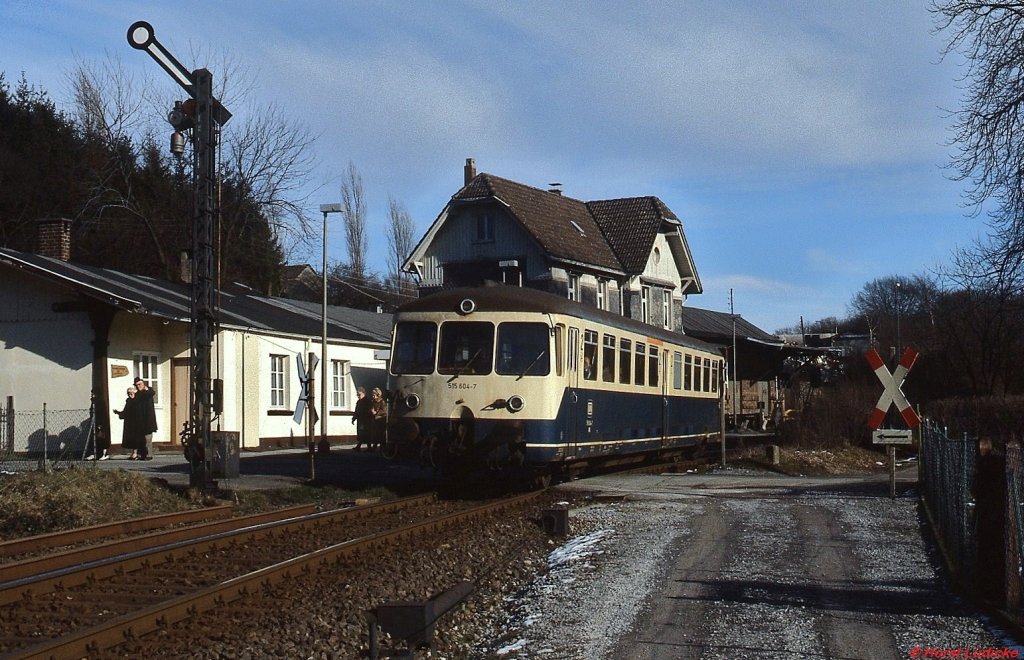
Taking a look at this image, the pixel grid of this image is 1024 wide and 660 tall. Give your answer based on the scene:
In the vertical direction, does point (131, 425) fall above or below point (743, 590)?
above

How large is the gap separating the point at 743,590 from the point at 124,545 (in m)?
6.09

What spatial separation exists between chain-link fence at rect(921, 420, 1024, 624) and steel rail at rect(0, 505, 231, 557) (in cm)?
856

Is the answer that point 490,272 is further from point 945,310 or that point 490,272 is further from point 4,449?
point 4,449

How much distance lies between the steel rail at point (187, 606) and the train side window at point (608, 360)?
21.5ft

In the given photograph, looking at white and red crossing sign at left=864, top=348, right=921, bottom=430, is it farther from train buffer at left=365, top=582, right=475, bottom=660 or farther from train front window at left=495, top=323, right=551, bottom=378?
train buffer at left=365, top=582, right=475, bottom=660

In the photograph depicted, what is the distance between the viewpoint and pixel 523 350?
16141 mm

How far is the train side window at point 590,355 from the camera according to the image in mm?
17109

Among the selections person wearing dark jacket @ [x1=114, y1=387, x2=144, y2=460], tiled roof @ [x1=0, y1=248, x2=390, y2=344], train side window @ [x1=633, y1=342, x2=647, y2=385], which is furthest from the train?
tiled roof @ [x1=0, y1=248, x2=390, y2=344]

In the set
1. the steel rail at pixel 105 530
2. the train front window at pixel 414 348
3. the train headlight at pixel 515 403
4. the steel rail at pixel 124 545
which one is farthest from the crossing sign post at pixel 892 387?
the steel rail at pixel 105 530

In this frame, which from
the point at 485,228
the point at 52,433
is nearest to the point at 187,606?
the point at 52,433

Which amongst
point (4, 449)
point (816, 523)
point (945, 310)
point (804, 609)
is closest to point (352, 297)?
point (945, 310)

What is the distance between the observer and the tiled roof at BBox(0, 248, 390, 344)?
2345 cm

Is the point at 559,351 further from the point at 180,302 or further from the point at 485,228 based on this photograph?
the point at 485,228

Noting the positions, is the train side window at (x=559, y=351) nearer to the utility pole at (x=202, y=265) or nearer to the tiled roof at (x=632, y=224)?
the utility pole at (x=202, y=265)
